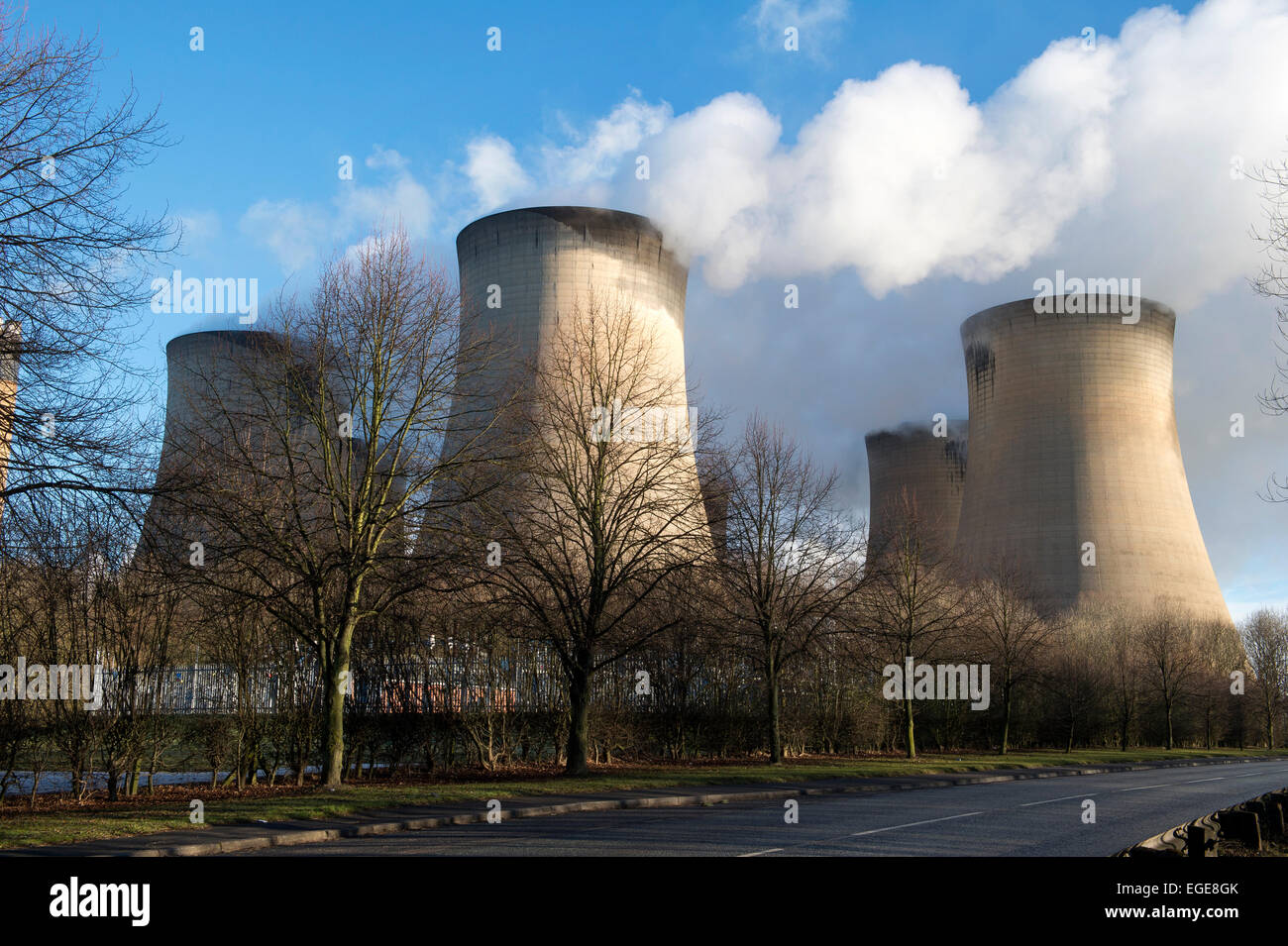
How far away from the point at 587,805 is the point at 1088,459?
78.6 feet

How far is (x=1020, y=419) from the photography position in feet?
101

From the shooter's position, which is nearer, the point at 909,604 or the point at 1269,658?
the point at 909,604

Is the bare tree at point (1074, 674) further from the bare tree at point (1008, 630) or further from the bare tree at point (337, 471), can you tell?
the bare tree at point (337, 471)

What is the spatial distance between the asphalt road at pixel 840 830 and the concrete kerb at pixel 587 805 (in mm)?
194

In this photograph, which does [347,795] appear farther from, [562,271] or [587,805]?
[562,271]

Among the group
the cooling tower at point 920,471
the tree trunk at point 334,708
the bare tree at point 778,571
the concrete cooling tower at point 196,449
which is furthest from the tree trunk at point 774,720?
the cooling tower at point 920,471

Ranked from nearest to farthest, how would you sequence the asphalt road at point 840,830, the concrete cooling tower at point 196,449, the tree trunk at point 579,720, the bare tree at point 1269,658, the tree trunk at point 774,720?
the asphalt road at point 840,830 → the concrete cooling tower at point 196,449 → the tree trunk at point 579,720 → the tree trunk at point 774,720 → the bare tree at point 1269,658

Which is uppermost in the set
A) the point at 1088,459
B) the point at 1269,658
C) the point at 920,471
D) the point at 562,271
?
the point at 562,271

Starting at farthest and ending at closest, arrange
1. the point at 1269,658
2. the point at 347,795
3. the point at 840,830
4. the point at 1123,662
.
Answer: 1. the point at 1269,658
2. the point at 1123,662
3. the point at 347,795
4. the point at 840,830

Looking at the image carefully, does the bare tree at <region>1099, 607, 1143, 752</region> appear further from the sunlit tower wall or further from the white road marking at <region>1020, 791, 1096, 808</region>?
the white road marking at <region>1020, 791, 1096, 808</region>

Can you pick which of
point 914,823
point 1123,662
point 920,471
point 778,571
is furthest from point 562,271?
point 920,471

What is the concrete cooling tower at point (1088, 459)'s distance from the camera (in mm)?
29844

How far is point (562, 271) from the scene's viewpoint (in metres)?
22.3
